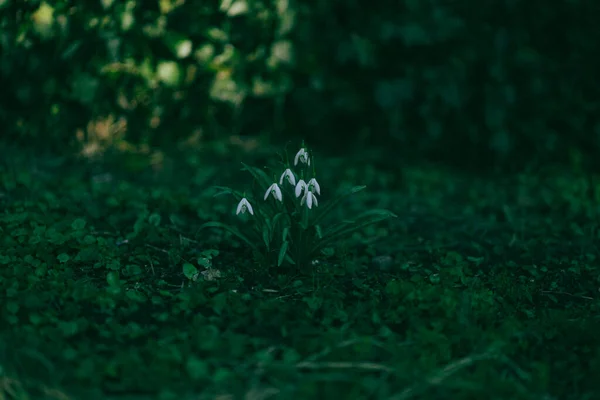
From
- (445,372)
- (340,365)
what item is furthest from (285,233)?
(445,372)

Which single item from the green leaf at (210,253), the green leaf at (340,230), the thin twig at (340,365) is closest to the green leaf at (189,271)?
the green leaf at (210,253)

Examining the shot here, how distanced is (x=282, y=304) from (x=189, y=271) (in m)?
0.46

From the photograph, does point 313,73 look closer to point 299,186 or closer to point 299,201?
point 299,201

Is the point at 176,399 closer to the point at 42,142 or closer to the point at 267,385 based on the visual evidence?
the point at 267,385

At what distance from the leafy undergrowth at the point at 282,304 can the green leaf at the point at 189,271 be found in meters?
0.01

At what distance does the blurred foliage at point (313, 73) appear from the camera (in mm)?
4988

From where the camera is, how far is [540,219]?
4371 millimetres

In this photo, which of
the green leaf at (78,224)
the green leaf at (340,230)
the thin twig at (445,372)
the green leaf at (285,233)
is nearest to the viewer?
the thin twig at (445,372)

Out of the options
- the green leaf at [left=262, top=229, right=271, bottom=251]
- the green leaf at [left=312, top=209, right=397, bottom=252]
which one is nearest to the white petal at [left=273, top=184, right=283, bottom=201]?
the green leaf at [left=262, top=229, right=271, bottom=251]

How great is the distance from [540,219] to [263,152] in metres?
1.91

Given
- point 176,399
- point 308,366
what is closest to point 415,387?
point 308,366

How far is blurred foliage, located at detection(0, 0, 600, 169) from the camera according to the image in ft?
16.4

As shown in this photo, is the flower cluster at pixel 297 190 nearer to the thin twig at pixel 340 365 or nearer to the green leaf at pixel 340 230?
the green leaf at pixel 340 230

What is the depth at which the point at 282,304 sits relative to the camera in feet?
9.78
